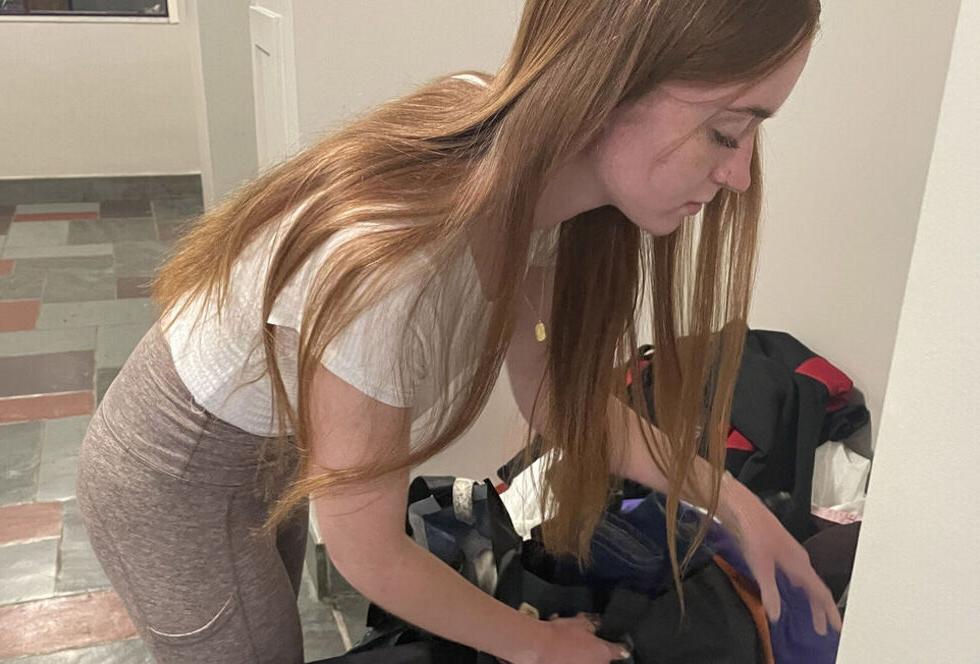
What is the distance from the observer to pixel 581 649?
0.97 meters

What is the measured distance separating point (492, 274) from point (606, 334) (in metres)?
0.26

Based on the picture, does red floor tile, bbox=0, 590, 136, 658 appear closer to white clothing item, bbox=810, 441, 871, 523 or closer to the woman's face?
white clothing item, bbox=810, 441, 871, 523

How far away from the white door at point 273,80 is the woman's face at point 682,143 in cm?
74

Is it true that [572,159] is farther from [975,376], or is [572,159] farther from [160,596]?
[160,596]

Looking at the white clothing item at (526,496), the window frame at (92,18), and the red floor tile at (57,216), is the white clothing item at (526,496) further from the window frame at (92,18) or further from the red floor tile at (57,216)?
the window frame at (92,18)

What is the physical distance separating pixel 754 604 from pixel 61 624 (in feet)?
4.72

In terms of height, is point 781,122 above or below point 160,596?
above

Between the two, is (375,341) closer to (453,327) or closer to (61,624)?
(453,327)

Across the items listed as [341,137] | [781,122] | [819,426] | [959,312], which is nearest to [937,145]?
[959,312]

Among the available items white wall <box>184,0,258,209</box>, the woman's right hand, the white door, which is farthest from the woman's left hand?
white wall <box>184,0,258,209</box>

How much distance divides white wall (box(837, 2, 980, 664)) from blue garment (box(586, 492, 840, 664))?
0.50 m

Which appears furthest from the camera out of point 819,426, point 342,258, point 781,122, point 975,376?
point 781,122

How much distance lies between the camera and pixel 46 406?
2656mm

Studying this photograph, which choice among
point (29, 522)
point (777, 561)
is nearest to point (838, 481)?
point (777, 561)
